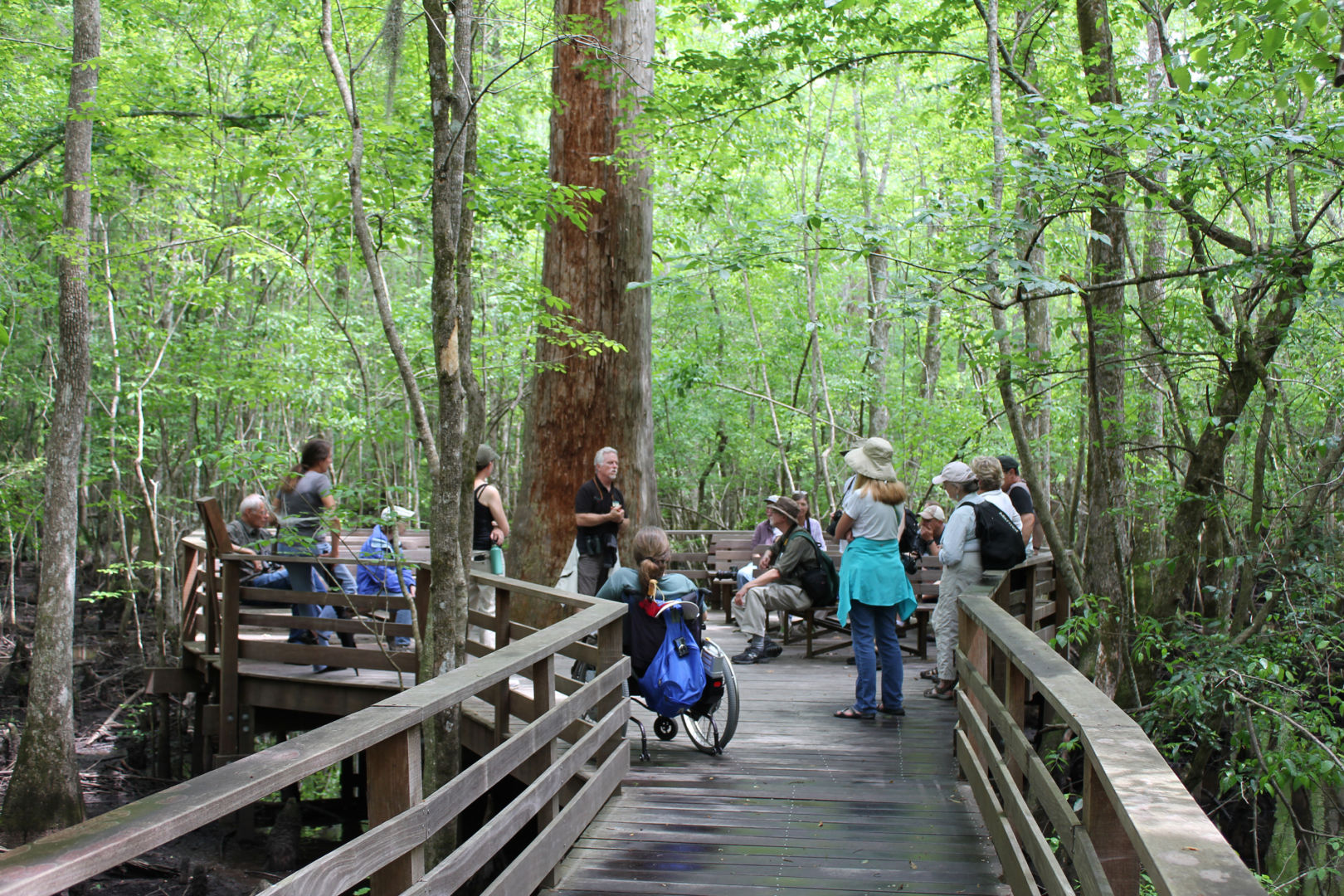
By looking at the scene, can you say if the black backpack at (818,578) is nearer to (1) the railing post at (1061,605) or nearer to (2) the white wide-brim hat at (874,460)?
(2) the white wide-brim hat at (874,460)

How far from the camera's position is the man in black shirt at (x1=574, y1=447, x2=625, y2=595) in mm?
7637

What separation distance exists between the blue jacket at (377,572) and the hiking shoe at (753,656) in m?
3.16

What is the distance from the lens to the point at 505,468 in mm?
21688

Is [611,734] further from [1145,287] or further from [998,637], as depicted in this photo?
[1145,287]

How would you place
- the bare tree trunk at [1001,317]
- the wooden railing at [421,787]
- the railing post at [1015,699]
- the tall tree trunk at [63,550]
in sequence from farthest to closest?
the tall tree trunk at [63,550], the bare tree trunk at [1001,317], the railing post at [1015,699], the wooden railing at [421,787]

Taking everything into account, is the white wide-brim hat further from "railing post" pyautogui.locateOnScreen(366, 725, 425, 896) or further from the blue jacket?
"railing post" pyautogui.locateOnScreen(366, 725, 425, 896)

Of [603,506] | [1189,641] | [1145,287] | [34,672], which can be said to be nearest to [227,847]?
[34,672]

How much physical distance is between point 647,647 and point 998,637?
208cm

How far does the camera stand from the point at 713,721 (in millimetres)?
6059

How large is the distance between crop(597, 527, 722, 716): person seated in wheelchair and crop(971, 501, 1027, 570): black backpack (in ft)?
7.61

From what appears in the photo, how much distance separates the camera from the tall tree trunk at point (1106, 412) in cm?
695

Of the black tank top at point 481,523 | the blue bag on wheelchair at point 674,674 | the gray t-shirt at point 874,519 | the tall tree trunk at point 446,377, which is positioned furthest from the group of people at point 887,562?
the tall tree trunk at point 446,377

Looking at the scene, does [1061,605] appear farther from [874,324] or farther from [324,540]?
[874,324]

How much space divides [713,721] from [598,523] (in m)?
2.08
